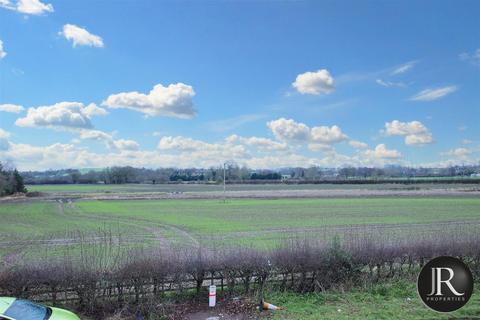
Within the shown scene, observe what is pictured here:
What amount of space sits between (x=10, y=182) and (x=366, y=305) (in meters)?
90.3

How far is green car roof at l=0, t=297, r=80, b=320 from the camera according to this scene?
5.94 metres

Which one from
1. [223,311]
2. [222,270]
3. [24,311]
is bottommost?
[223,311]

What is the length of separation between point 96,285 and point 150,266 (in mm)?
1334

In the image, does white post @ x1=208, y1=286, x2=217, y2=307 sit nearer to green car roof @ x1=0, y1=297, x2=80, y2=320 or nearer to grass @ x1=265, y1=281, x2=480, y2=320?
grass @ x1=265, y1=281, x2=480, y2=320

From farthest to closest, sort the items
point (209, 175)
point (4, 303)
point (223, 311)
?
point (209, 175)
point (223, 311)
point (4, 303)

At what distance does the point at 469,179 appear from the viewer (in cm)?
13325

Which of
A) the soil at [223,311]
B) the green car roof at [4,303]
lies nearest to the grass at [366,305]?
the soil at [223,311]

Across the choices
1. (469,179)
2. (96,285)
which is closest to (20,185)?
(96,285)

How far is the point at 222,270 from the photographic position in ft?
32.5

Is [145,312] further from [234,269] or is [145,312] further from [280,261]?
[280,261]

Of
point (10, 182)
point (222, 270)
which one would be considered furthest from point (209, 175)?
point (222, 270)

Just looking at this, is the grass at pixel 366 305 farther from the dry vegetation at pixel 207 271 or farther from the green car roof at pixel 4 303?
the green car roof at pixel 4 303

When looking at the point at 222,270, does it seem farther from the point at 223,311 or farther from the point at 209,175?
the point at 209,175

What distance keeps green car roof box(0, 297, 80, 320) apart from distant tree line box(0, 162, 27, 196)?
8388cm
